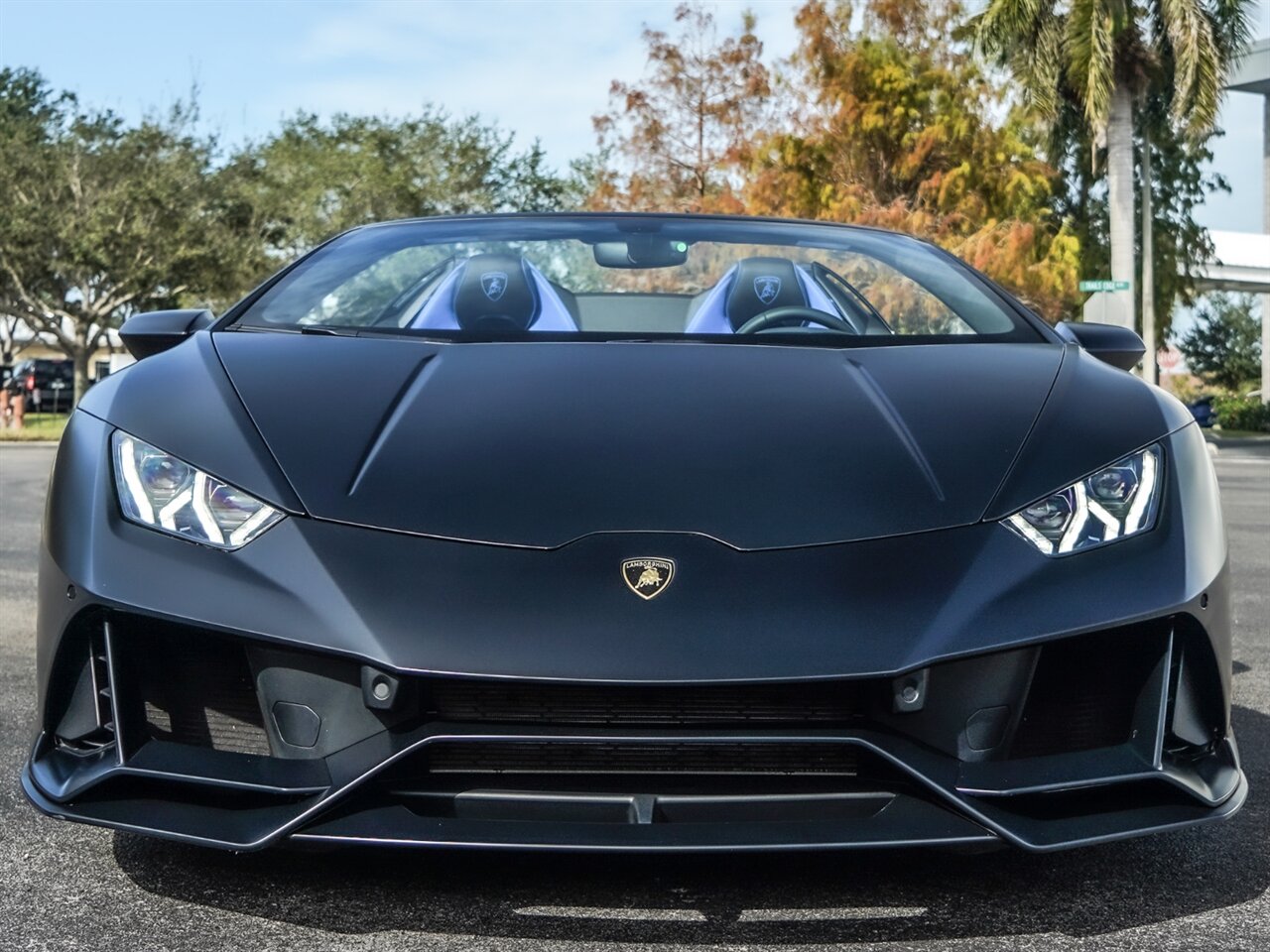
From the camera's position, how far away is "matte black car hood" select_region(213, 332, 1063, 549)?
92.9 inches

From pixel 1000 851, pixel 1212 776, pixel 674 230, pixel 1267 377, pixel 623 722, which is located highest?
pixel 674 230

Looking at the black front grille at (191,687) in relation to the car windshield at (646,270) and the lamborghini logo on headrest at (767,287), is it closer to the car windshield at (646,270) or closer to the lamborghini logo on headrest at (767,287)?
the car windshield at (646,270)

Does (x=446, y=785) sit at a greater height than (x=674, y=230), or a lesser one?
lesser

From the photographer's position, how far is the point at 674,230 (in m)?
3.85

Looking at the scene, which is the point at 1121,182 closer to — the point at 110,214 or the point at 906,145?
the point at 906,145

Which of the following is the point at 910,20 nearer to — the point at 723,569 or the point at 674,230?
the point at 674,230

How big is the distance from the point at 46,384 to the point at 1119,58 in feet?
132

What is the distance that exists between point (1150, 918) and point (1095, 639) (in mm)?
465

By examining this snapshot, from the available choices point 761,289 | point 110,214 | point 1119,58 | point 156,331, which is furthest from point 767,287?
point 110,214

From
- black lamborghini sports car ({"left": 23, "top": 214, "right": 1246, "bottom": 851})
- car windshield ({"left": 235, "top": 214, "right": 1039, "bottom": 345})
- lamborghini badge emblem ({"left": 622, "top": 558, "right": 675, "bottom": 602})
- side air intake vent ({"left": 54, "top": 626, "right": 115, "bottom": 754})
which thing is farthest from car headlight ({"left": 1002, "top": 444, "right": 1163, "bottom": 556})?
side air intake vent ({"left": 54, "top": 626, "right": 115, "bottom": 754})

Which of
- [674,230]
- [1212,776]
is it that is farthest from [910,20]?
[1212,776]

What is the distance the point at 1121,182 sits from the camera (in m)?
25.6

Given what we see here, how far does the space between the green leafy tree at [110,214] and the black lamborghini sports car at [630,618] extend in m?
36.3

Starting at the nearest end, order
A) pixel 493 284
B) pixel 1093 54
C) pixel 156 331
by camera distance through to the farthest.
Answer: pixel 156 331 < pixel 493 284 < pixel 1093 54
